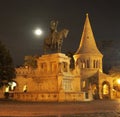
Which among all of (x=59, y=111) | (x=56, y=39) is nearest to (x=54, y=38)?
(x=56, y=39)

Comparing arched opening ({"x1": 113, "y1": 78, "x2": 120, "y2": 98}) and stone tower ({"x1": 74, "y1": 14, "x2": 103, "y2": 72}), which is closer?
stone tower ({"x1": 74, "y1": 14, "x2": 103, "y2": 72})

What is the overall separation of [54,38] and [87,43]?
36118mm

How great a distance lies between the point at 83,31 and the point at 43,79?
38.5 m

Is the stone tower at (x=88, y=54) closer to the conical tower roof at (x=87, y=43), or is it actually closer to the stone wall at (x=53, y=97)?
the conical tower roof at (x=87, y=43)

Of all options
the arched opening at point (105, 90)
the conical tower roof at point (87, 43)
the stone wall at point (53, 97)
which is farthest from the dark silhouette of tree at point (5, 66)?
the conical tower roof at point (87, 43)

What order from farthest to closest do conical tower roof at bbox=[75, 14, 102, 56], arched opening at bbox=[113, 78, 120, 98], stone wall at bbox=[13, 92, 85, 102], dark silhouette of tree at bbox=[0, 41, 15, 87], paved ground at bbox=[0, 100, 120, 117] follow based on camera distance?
conical tower roof at bbox=[75, 14, 102, 56] < arched opening at bbox=[113, 78, 120, 98] < dark silhouette of tree at bbox=[0, 41, 15, 87] < stone wall at bbox=[13, 92, 85, 102] < paved ground at bbox=[0, 100, 120, 117]

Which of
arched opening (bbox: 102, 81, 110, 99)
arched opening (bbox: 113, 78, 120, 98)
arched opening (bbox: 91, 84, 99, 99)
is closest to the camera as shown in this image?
arched opening (bbox: 91, 84, 99, 99)

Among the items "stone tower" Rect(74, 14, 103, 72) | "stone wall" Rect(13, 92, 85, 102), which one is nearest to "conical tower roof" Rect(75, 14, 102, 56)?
"stone tower" Rect(74, 14, 103, 72)

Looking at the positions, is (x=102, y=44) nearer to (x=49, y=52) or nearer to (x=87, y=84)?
(x=87, y=84)

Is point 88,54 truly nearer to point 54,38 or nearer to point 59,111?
point 54,38

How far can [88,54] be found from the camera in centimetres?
8375

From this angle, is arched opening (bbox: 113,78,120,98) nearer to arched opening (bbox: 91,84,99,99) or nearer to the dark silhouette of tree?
arched opening (bbox: 91,84,99,99)

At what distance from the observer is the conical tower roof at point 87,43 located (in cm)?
8469

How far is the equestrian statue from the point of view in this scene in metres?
49.9
